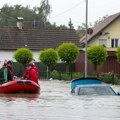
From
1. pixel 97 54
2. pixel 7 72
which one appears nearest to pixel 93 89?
pixel 7 72

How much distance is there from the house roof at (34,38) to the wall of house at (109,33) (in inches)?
91.4

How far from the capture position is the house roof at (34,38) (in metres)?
73.6

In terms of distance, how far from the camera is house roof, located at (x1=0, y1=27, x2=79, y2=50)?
7362 cm

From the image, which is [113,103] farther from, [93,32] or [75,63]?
[93,32]

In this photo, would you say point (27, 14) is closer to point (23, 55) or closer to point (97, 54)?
point (23, 55)

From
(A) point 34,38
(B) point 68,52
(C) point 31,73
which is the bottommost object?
(C) point 31,73

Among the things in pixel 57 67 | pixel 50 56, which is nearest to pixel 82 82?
pixel 50 56

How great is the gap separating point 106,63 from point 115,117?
44.2 metres

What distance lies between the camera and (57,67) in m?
69.1

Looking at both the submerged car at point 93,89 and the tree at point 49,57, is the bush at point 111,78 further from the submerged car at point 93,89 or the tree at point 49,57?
the submerged car at point 93,89

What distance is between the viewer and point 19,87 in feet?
104

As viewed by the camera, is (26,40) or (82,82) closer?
(82,82)

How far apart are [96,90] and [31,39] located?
47.1 m

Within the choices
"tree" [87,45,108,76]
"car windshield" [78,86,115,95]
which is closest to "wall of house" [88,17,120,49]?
"tree" [87,45,108,76]
